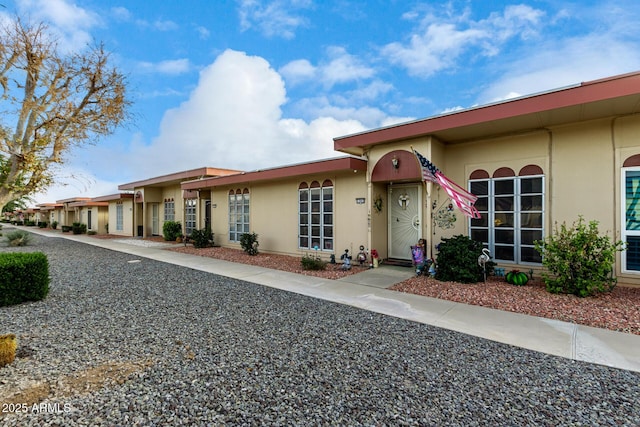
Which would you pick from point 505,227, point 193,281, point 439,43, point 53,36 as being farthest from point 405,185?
point 53,36

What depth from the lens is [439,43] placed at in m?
8.70

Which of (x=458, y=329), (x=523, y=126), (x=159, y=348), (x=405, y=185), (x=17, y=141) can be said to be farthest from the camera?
(x=405, y=185)

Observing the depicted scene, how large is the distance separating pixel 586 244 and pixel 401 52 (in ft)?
24.9

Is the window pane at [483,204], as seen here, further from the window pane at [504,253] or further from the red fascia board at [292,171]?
the red fascia board at [292,171]

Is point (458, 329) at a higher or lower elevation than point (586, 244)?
lower

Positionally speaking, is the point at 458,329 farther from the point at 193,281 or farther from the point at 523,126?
the point at 193,281

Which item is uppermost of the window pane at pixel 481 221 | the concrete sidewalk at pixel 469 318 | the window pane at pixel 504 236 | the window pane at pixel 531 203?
the window pane at pixel 531 203

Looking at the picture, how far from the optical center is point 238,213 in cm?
1375

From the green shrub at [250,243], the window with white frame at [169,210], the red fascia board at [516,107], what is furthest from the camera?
the window with white frame at [169,210]

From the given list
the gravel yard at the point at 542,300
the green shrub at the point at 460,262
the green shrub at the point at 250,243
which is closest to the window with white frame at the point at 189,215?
the green shrub at the point at 250,243

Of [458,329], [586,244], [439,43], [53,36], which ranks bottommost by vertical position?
[458,329]

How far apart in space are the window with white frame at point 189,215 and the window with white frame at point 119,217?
30.1ft

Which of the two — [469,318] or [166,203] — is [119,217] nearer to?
[166,203]

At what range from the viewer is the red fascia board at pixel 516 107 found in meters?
5.41
